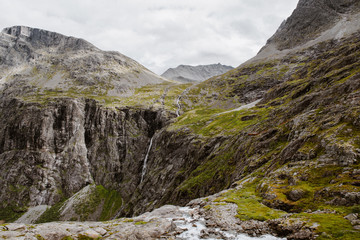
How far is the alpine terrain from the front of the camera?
1806 centimetres

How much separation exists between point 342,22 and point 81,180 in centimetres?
24919

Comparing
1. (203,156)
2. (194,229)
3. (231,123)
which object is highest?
(231,123)

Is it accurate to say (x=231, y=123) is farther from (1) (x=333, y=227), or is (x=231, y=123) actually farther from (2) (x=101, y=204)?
(2) (x=101, y=204)

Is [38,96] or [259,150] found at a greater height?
[38,96]

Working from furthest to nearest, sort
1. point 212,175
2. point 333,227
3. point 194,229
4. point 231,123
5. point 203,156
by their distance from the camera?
point 231,123
point 203,156
point 212,175
point 194,229
point 333,227

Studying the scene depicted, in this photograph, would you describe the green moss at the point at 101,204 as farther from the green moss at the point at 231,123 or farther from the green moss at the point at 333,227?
the green moss at the point at 333,227

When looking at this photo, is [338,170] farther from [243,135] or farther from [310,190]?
[243,135]

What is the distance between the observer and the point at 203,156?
6378cm

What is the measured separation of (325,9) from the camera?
200m

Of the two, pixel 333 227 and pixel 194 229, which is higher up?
pixel 333 227

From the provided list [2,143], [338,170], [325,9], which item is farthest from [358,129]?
[325,9]

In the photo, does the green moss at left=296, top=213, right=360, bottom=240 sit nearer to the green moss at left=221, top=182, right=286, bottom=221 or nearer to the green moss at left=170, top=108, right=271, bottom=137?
the green moss at left=221, top=182, right=286, bottom=221

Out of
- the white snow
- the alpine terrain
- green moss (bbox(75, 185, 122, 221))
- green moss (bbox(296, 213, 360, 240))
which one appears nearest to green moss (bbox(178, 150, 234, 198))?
the alpine terrain

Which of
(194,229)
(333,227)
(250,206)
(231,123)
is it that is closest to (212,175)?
(250,206)
